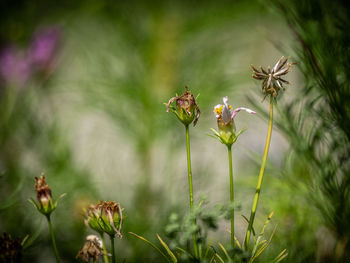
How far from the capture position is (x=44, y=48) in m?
0.61

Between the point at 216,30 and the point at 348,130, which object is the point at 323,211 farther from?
the point at 216,30

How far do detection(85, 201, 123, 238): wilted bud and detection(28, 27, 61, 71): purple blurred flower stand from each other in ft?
1.54

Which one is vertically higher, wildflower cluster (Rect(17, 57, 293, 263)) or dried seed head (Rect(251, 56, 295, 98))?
dried seed head (Rect(251, 56, 295, 98))

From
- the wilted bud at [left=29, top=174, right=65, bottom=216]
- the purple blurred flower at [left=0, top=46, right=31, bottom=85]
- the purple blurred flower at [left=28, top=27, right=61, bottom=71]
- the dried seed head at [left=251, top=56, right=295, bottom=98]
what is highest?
the purple blurred flower at [left=28, top=27, right=61, bottom=71]

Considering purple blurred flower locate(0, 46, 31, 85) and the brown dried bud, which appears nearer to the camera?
the brown dried bud

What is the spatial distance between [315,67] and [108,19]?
0.66 m

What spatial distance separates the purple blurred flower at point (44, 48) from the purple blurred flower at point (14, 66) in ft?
0.05

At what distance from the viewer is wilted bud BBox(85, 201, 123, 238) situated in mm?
206

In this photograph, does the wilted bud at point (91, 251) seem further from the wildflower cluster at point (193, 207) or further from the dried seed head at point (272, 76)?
the dried seed head at point (272, 76)

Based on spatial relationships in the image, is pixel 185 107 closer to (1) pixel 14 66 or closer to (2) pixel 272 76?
(2) pixel 272 76

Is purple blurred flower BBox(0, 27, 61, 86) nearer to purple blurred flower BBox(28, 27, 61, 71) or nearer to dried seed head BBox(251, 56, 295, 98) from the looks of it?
purple blurred flower BBox(28, 27, 61, 71)

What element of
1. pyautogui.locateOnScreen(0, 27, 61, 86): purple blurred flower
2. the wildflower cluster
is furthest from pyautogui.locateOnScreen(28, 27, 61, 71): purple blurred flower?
the wildflower cluster

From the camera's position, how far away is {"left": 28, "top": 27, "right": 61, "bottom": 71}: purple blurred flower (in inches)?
24.0

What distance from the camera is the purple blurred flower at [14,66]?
1.93ft
